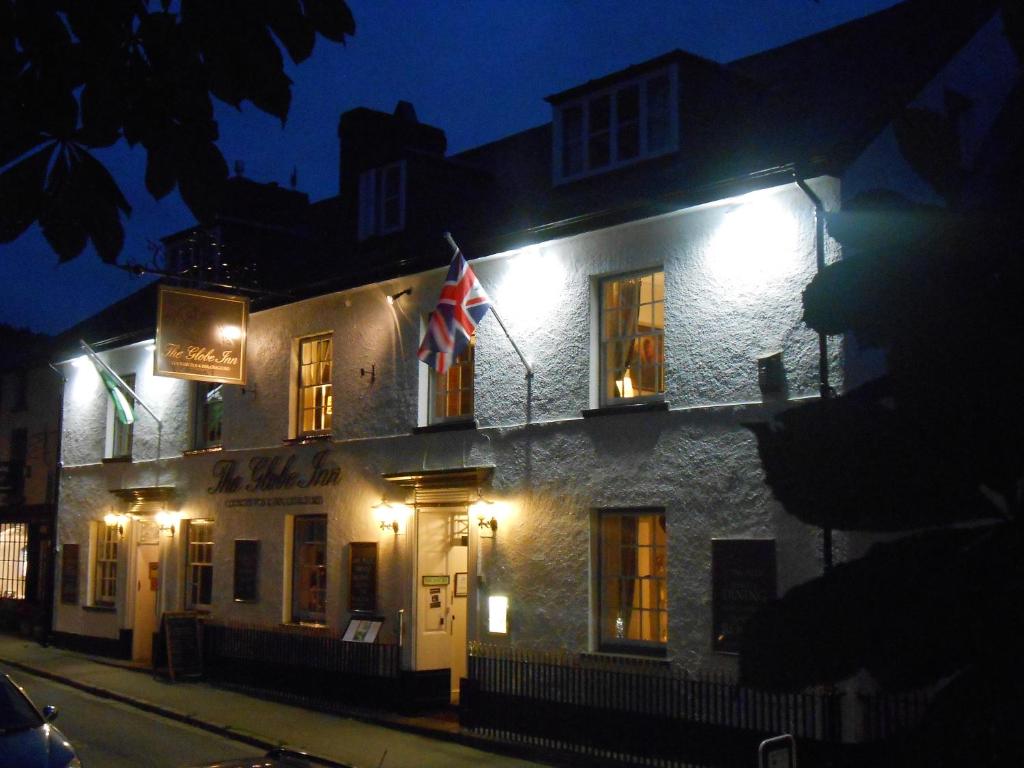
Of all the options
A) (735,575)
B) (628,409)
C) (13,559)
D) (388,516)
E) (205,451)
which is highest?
(628,409)

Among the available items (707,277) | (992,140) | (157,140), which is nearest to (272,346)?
(707,277)

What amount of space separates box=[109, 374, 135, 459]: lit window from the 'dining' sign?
5844 millimetres

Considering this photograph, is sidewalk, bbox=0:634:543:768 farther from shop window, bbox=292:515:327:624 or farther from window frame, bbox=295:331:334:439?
window frame, bbox=295:331:334:439

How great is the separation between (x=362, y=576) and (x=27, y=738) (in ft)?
27.1

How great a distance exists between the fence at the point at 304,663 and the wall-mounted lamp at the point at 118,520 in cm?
445

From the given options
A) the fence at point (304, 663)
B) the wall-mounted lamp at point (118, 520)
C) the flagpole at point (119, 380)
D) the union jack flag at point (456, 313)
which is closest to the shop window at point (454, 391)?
the union jack flag at point (456, 313)

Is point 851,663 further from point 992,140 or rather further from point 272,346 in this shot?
point 272,346

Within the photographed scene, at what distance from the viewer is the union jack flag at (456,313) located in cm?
1483

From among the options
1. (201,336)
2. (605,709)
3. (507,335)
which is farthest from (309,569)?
(605,709)

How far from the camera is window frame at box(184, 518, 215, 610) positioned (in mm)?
22109

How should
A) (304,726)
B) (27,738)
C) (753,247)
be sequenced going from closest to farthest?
(27,738)
(753,247)
(304,726)

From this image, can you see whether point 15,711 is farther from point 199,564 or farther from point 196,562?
point 196,562

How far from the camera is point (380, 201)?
19.6 meters

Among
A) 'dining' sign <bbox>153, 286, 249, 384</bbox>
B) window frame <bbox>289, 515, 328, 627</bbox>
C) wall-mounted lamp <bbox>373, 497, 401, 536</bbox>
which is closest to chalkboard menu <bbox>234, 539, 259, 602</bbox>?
window frame <bbox>289, 515, 328, 627</bbox>
